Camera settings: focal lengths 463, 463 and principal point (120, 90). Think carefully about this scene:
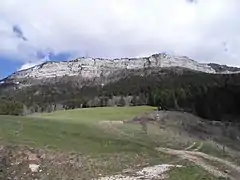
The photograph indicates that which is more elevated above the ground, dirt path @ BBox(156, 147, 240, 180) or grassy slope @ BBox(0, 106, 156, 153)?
grassy slope @ BBox(0, 106, 156, 153)

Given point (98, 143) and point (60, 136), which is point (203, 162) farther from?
point (60, 136)

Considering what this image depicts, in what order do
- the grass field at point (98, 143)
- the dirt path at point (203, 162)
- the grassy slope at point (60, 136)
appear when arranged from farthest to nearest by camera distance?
the grassy slope at point (60, 136)
the dirt path at point (203, 162)
the grass field at point (98, 143)

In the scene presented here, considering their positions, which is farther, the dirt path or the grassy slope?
the grassy slope

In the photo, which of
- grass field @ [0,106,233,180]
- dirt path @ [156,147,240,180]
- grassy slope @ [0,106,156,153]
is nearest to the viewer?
grass field @ [0,106,233,180]

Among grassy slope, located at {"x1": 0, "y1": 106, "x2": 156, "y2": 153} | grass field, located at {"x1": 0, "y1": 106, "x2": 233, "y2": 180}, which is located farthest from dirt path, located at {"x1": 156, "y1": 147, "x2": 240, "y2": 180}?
grassy slope, located at {"x1": 0, "y1": 106, "x2": 156, "y2": 153}

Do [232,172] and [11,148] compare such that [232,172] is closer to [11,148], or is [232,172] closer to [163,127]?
[11,148]

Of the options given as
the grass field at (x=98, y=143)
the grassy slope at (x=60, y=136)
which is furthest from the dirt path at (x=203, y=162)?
the grassy slope at (x=60, y=136)

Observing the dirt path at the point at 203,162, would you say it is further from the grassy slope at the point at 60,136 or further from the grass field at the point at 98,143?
the grassy slope at the point at 60,136

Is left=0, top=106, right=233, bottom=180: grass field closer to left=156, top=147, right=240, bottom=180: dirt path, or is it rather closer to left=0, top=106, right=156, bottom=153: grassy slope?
left=0, top=106, right=156, bottom=153: grassy slope

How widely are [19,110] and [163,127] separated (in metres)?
55.2

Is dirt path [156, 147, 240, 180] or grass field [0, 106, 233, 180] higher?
grass field [0, 106, 233, 180]

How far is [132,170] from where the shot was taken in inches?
1665

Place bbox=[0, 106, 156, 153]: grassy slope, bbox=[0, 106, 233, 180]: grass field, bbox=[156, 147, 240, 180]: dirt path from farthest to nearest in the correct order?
bbox=[0, 106, 156, 153]: grassy slope, bbox=[156, 147, 240, 180]: dirt path, bbox=[0, 106, 233, 180]: grass field

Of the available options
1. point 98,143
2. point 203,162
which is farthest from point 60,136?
point 203,162
